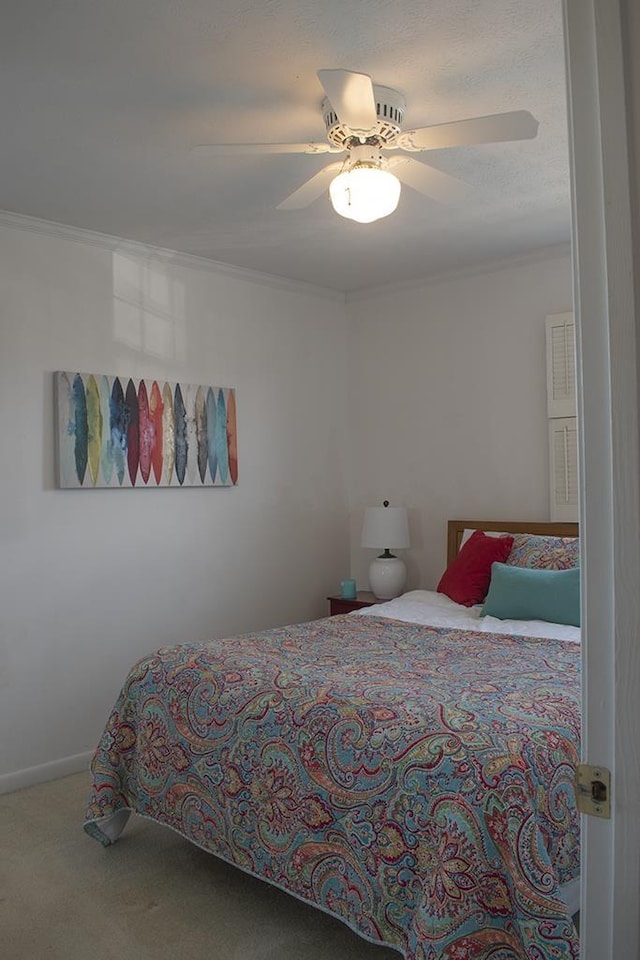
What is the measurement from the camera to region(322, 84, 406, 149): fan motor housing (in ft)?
8.75

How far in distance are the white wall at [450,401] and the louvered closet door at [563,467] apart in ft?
0.26

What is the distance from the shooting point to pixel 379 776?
7.32 ft

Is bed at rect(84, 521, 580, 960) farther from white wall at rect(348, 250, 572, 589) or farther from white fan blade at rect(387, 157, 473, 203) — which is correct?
white fan blade at rect(387, 157, 473, 203)

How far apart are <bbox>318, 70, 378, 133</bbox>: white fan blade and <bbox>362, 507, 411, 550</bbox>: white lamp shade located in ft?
8.65

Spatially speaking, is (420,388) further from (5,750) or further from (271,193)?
(5,750)

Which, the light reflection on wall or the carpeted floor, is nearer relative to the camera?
the carpeted floor

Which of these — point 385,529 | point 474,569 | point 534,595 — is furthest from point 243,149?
point 385,529

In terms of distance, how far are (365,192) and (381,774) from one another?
1830 millimetres

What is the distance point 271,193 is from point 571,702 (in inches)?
95.6

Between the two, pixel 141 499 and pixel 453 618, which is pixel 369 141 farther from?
pixel 141 499

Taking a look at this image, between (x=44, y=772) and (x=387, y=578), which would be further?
(x=387, y=578)

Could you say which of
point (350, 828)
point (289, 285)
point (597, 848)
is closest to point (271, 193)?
point (289, 285)

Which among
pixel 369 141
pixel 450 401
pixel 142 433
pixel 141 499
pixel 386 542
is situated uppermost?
pixel 369 141

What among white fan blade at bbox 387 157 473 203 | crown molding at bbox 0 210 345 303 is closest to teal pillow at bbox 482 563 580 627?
white fan blade at bbox 387 157 473 203
